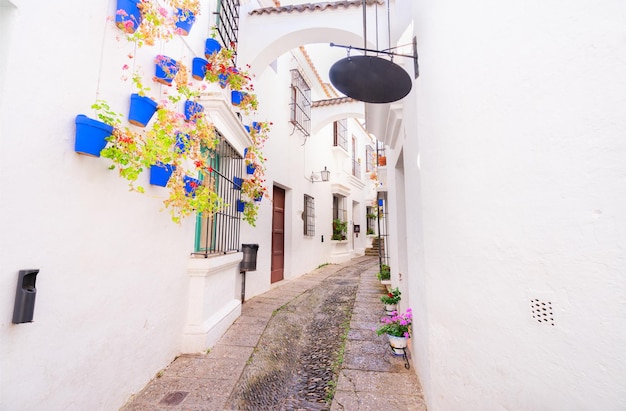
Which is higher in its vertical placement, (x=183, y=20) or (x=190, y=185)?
(x=183, y=20)

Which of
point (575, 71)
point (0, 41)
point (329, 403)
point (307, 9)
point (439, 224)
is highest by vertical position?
point (307, 9)

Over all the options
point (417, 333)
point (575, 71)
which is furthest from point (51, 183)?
point (417, 333)

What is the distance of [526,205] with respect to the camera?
151 cm

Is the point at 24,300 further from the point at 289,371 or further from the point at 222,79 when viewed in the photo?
the point at 222,79

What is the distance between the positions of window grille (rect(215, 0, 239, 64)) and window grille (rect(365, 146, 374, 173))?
43.3ft

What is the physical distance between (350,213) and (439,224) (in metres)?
12.3

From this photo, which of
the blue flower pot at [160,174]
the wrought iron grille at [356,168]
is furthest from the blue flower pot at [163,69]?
the wrought iron grille at [356,168]

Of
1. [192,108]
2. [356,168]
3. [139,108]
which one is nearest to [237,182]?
[192,108]

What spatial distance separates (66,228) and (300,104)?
7787mm

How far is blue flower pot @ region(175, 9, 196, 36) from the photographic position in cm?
296

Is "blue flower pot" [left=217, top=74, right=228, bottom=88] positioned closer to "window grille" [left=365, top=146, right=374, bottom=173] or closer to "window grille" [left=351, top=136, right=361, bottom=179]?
"window grille" [left=351, top=136, right=361, bottom=179]

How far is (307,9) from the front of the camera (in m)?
5.58

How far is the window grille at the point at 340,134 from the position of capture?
1277cm

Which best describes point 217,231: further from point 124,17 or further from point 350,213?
point 350,213
